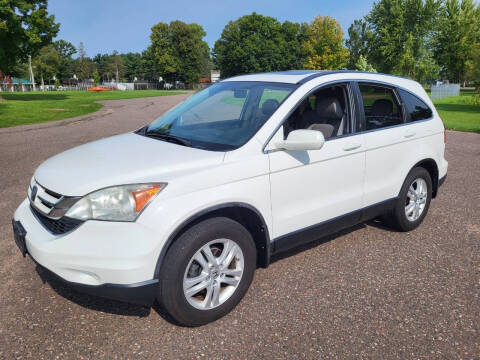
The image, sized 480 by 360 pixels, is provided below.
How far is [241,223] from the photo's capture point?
3.17 meters

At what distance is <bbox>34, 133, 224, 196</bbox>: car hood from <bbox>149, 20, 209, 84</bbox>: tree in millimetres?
92558

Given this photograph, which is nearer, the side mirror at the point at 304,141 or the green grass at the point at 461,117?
the side mirror at the point at 304,141

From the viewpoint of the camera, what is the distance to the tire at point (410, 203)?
4422mm

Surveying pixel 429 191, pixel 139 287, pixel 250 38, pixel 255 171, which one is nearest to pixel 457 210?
pixel 429 191

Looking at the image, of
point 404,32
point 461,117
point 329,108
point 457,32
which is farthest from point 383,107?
point 457,32

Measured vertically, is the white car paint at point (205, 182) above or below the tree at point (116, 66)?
below

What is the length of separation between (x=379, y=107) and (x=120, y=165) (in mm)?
2835

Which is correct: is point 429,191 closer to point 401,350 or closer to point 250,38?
point 401,350

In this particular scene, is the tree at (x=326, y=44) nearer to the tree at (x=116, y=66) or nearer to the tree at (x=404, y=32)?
the tree at (x=404, y=32)

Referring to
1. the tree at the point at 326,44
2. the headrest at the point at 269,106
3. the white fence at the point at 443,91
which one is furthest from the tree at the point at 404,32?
the headrest at the point at 269,106

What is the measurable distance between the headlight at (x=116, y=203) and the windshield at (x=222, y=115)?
724 millimetres

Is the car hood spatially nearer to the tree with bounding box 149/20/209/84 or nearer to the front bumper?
the front bumper

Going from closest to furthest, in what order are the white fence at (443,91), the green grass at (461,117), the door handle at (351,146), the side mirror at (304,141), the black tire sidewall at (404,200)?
1. the side mirror at (304,141)
2. the door handle at (351,146)
3. the black tire sidewall at (404,200)
4. the green grass at (461,117)
5. the white fence at (443,91)

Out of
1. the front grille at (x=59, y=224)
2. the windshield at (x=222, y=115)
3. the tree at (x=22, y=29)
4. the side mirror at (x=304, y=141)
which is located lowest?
the front grille at (x=59, y=224)
